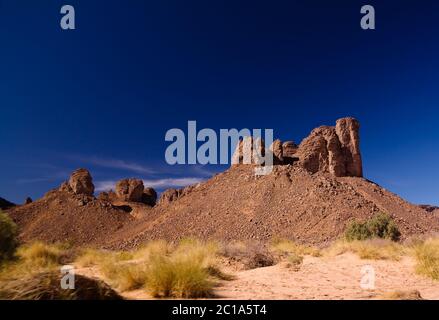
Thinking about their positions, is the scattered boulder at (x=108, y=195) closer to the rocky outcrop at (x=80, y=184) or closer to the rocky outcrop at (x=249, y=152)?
the rocky outcrop at (x=80, y=184)

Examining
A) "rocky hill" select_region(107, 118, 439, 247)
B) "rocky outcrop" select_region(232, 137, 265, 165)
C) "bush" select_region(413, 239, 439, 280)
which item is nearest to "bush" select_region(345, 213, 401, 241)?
"rocky hill" select_region(107, 118, 439, 247)

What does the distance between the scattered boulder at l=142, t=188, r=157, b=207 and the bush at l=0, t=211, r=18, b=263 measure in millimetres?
89586

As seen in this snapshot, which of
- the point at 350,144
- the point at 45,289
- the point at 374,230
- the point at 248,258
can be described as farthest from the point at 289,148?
the point at 45,289

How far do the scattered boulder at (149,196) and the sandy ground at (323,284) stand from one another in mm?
90072

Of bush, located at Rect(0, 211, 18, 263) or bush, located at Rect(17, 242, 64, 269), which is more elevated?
bush, located at Rect(0, 211, 18, 263)

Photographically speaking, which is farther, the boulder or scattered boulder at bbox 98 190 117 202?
scattered boulder at bbox 98 190 117 202

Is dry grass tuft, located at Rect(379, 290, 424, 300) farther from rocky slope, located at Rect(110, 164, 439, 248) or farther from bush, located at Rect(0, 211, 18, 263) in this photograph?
rocky slope, located at Rect(110, 164, 439, 248)

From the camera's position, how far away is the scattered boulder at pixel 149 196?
99981 millimetres

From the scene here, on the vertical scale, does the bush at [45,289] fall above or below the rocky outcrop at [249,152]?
below

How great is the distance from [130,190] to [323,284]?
298 ft

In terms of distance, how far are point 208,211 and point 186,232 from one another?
509 centimetres

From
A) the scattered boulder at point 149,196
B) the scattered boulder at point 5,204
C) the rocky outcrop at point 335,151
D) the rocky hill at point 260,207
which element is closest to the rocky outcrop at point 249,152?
the rocky hill at point 260,207

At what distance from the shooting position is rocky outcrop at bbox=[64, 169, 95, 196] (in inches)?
3078

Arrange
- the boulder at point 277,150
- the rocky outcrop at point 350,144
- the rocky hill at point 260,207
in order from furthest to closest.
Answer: the rocky outcrop at point 350,144
the boulder at point 277,150
the rocky hill at point 260,207
